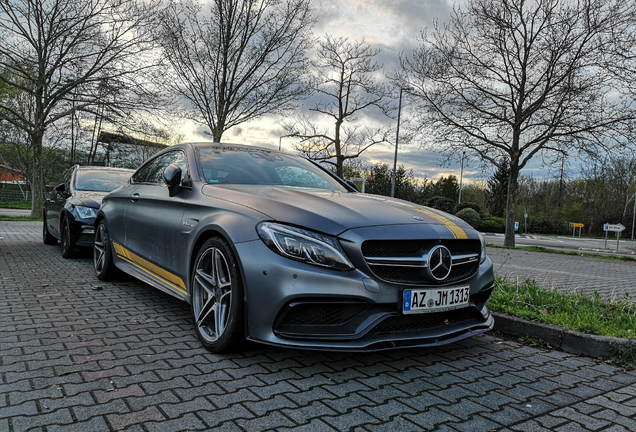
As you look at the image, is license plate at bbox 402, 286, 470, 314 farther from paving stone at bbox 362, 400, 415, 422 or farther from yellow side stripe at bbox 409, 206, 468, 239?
paving stone at bbox 362, 400, 415, 422

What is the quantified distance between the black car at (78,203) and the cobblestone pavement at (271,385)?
3.11 metres

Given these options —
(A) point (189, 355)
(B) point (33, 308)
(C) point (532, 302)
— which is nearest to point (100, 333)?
(A) point (189, 355)

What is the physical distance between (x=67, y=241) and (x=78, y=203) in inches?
26.9

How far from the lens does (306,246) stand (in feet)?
9.35

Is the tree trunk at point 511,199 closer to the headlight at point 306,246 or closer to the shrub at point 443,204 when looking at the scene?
the headlight at point 306,246

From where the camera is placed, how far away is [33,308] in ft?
14.0

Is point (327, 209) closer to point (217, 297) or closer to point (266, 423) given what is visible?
point (217, 297)

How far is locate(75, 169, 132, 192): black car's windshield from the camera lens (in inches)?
311

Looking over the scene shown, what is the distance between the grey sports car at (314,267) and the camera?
2791 millimetres

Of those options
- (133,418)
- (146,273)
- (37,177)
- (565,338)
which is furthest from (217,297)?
(37,177)

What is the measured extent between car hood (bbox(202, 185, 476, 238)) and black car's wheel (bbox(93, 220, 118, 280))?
231 centimetres

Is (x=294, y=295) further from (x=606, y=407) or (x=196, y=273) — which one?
(x=606, y=407)

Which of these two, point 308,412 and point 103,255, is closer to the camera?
point 308,412

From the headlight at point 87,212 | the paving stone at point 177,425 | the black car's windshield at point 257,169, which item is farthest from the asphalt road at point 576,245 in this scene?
the paving stone at point 177,425
